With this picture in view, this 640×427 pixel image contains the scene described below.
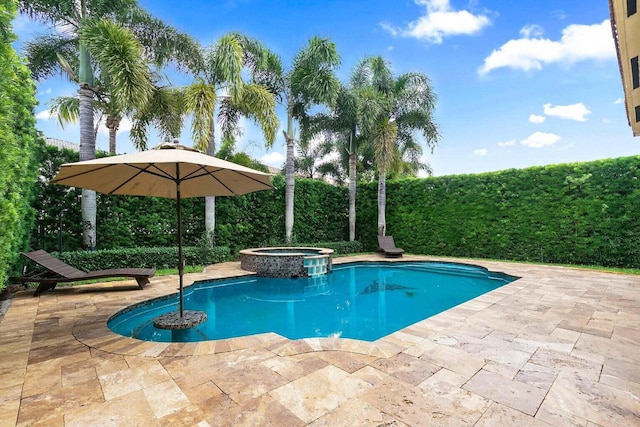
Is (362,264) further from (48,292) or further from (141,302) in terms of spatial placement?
(48,292)

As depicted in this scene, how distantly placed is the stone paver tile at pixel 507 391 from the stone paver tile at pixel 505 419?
0.27 feet

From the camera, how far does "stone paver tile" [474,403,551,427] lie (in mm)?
2143

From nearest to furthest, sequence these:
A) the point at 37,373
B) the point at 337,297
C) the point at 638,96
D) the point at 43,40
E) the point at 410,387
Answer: the point at 410,387 → the point at 37,373 → the point at 638,96 → the point at 337,297 → the point at 43,40

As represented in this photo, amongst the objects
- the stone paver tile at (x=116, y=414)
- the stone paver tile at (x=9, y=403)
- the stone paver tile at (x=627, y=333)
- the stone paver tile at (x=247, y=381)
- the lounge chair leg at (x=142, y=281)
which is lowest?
the stone paver tile at (x=627, y=333)

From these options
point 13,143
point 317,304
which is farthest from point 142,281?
point 317,304

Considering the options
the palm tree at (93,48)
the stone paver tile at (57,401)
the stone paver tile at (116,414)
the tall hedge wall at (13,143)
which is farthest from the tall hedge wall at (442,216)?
the stone paver tile at (116,414)

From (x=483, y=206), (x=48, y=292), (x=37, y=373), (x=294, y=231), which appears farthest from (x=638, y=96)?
(x=48, y=292)

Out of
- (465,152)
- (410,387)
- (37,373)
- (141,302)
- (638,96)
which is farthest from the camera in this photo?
(465,152)

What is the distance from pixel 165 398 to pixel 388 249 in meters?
11.3

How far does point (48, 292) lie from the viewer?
6230 mm

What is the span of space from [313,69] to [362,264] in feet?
26.9

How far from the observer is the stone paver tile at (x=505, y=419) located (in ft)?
7.03

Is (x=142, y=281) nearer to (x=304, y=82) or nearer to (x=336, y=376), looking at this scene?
(x=336, y=376)

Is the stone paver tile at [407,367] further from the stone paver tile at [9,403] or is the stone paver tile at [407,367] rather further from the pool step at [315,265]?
the pool step at [315,265]
